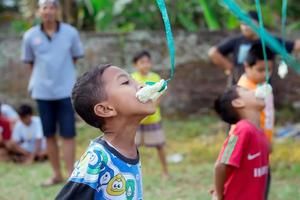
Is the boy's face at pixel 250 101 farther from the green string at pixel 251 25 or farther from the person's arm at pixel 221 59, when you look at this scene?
the person's arm at pixel 221 59

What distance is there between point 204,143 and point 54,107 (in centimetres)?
229

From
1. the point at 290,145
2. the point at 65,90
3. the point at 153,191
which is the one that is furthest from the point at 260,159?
the point at 290,145

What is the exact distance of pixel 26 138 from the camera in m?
6.77

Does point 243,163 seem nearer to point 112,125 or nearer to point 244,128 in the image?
point 244,128

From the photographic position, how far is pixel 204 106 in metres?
8.16

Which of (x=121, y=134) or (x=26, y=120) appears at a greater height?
(x=121, y=134)

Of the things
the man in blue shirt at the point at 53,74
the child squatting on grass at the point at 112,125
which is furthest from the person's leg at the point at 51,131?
the child squatting on grass at the point at 112,125

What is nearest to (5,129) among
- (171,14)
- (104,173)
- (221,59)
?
(221,59)

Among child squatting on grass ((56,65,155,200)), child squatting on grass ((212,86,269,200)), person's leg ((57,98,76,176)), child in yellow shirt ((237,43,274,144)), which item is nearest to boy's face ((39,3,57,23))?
person's leg ((57,98,76,176))

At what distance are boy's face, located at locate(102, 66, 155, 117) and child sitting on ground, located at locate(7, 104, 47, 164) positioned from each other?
452 centimetres

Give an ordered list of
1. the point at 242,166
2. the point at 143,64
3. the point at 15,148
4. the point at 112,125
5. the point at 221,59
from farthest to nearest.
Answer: the point at 15,148 < the point at 143,64 < the point at 221,59 < the point at 242,166 < the point at 112,125

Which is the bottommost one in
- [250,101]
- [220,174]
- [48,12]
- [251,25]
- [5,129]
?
[5,129]

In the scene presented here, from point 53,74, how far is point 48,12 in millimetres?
518

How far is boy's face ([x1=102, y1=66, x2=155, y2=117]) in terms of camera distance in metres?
2.23
